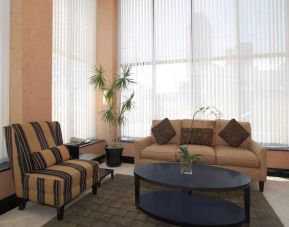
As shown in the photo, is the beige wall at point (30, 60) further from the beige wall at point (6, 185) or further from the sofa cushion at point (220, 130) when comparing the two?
the sofa cushion at point (220, 130)

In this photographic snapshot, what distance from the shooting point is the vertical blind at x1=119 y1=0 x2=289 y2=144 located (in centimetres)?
380

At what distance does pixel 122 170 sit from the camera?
4.00 metres

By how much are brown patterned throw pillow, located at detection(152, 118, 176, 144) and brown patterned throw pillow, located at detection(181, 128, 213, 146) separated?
25 cm

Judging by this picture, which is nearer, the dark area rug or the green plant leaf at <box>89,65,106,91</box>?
the dark area rug

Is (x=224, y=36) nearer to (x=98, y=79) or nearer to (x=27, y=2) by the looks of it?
(x=98, y=79)

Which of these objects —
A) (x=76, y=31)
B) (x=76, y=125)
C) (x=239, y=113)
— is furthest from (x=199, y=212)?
(x=76, y=31)

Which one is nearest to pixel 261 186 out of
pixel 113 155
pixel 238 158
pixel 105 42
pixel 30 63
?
pixel 238 158

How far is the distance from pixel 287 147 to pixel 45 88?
14.3ft

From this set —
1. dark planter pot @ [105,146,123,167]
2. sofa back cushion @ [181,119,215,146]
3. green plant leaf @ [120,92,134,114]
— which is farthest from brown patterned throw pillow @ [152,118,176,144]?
dark planter pot @ [105,146,123,167]

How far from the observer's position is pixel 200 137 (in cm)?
372

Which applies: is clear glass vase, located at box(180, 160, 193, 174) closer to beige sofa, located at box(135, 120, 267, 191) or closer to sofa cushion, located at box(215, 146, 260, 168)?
beige sofa, located at box(135, 120, 267, 191)

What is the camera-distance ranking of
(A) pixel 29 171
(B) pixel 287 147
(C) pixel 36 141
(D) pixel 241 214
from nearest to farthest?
(D) pixel 241 214 → (A) pixel 29 171 → (C) pixel 36 141 → (B) pixel 287 147

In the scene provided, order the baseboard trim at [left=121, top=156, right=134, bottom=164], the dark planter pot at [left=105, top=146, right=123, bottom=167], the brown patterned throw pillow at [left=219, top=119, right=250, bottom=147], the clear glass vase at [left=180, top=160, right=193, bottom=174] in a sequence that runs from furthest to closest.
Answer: the baseboard trim at [left=121, top=156, right=134, bottom=164] → the dark planter pot at [left=105, top=146, right=123, bottom=167] → the brown patterned throw pillow at [left=219, top=119, right=250, bottom=147] → the clear glass vase at [left=180, top=160, right=193, bottom=174]

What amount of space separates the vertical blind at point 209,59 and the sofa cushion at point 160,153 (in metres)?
1.07
